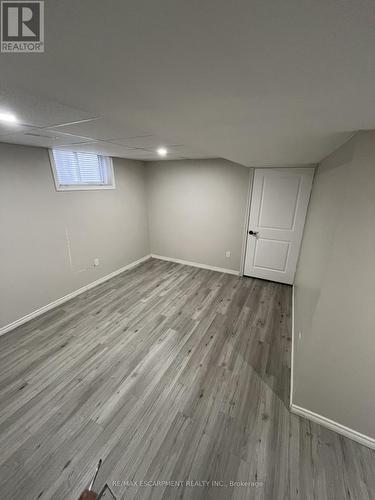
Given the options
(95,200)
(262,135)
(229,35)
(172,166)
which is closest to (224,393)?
(262,135)

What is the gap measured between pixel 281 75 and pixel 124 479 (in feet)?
7.11

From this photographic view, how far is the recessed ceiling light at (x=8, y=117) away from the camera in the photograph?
1.26m

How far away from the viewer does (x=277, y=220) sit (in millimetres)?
3436

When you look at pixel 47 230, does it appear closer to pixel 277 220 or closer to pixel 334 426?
pixel 277 220

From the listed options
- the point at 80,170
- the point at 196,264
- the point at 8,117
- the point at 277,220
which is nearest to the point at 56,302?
the point at 80,170

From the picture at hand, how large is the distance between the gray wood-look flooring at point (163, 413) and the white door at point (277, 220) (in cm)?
103

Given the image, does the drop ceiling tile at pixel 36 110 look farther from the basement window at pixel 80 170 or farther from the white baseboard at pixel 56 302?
the white baseboard at pixel 56 302

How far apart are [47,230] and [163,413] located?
2.58 metres

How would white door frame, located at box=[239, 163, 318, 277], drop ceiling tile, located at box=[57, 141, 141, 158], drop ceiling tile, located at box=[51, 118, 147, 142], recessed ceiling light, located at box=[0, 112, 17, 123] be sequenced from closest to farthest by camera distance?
1. recessed ceiling light, located at box=[0, 112, 17, 123]
2. drop ceiling tile, located at box=[51, 118, 147, 142]
3. drop ceiling tile, located at box=[57, 141, 141, 158]
4. white door frame, located at box=[239, 163, 318, 277]

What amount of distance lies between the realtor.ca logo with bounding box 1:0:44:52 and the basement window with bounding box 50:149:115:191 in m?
2.60

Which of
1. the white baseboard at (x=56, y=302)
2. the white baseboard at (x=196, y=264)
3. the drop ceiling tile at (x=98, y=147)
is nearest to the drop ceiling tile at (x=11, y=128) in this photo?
the drop ceiling tile at (x=98, y=147)

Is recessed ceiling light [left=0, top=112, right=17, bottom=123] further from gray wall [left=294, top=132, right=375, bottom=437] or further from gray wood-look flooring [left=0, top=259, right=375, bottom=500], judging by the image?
gray wood-look flooring [left=0, top=259, right=375, bottom=500]

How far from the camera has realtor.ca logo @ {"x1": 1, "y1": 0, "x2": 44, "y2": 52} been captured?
42 centimetres

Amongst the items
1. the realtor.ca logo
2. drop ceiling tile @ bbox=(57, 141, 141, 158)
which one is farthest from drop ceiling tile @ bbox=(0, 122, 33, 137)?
the realtor.ca logo
